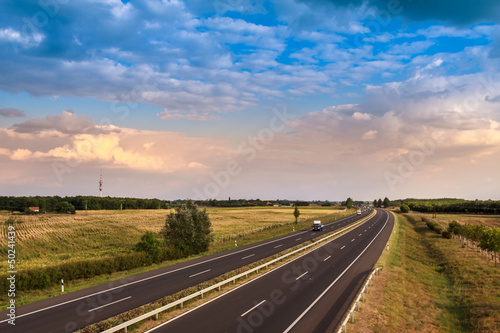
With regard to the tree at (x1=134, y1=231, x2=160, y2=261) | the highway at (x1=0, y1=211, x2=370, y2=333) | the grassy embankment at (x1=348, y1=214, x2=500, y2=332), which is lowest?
the grassy embankment at (x1=348, y1=214, x2=500, y2=332)

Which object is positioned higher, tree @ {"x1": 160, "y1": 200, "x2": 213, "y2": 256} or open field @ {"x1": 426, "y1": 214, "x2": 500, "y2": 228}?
tree @ {"x1": 160, "y1": 200, "x2": 213, "y2": 256}

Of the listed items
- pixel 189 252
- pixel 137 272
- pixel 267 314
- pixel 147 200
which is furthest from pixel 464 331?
pixel 147 200

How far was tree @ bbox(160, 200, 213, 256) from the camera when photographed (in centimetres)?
3959

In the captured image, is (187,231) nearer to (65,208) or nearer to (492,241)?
(492,241)

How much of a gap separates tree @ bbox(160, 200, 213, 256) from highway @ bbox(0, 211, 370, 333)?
6575 mm

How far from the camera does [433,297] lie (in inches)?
1050

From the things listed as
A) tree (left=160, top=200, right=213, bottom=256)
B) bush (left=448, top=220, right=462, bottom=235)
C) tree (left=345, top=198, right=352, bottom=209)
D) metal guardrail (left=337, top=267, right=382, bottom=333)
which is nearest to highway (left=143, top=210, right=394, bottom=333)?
metal guardrail (left=337, top=267, right=382, bottom=333)

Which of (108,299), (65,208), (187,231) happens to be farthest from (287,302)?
(65,208)

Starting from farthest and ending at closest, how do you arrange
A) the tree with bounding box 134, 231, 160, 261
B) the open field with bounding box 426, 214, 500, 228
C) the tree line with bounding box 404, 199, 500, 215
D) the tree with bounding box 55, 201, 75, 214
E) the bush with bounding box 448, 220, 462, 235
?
the tree line with bounding box 404, 199, 500, 215 → the tree with bounding box 55, 201, 75, 214 → the open field with bounding box 426, 214, 500, 228 → the bush with bounding box 448, 220, 462, 235 → the tree with bounding box 134, 231, 160, 261

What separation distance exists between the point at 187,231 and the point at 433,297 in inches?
1043

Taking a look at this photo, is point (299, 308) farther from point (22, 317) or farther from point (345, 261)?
point (345, 261)

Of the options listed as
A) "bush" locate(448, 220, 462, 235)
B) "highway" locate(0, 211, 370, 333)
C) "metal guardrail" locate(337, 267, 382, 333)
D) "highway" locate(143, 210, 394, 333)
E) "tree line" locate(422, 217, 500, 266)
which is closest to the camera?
"metal guardrail" locate(337, 267, 382, 333)

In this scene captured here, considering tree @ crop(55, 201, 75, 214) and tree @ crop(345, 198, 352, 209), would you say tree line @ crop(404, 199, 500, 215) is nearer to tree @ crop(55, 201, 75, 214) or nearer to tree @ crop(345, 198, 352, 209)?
tree @ crop(345, 198, 352, 209)

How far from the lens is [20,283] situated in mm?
22359
